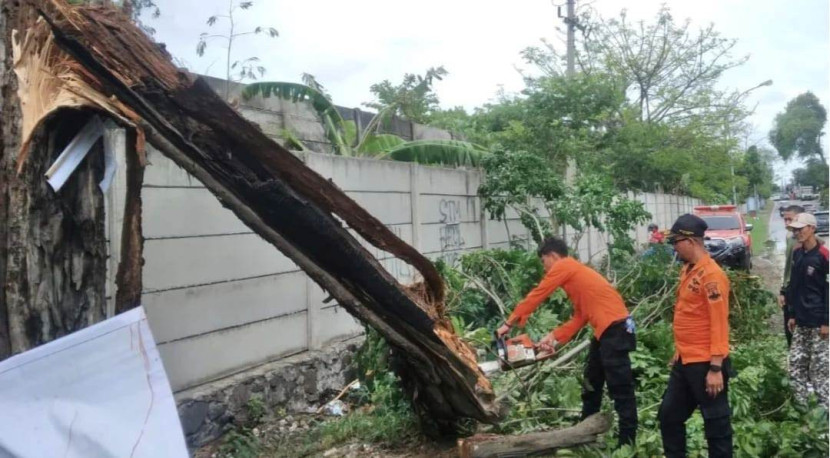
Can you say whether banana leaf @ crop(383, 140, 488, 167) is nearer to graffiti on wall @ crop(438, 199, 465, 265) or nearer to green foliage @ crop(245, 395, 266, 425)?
graffiti on wall @ crop(438, 199, 465, 265)

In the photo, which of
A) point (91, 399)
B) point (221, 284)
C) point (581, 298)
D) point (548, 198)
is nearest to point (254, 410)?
point (221, 284)

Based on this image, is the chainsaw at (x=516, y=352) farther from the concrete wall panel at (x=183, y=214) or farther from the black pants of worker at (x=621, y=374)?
the concrete wall panel at (x=183, y=214)

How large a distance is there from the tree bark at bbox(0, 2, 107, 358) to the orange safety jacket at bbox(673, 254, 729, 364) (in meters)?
3.29

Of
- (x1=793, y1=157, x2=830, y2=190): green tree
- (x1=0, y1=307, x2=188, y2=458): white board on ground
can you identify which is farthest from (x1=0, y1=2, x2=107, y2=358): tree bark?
(x1=793, y1=157, x2=830, y2=190): green tree

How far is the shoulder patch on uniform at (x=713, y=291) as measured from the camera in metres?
4.48

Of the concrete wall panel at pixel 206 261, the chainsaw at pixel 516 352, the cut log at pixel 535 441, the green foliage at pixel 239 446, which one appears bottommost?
the green foliage at pixel 239 446

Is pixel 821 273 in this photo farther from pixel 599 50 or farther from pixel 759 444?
pixel 599 50

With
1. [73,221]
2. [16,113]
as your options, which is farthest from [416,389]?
[16,113]

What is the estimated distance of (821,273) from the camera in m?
6.23

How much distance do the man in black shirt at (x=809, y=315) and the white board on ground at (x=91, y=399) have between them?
5.27 meters

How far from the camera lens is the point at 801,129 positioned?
7712 cm

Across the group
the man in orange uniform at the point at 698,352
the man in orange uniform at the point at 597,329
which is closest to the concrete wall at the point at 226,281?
the man in orange uniform at the point at 597,329

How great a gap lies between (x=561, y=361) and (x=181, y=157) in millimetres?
4142

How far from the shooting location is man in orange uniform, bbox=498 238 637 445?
5.38 m
